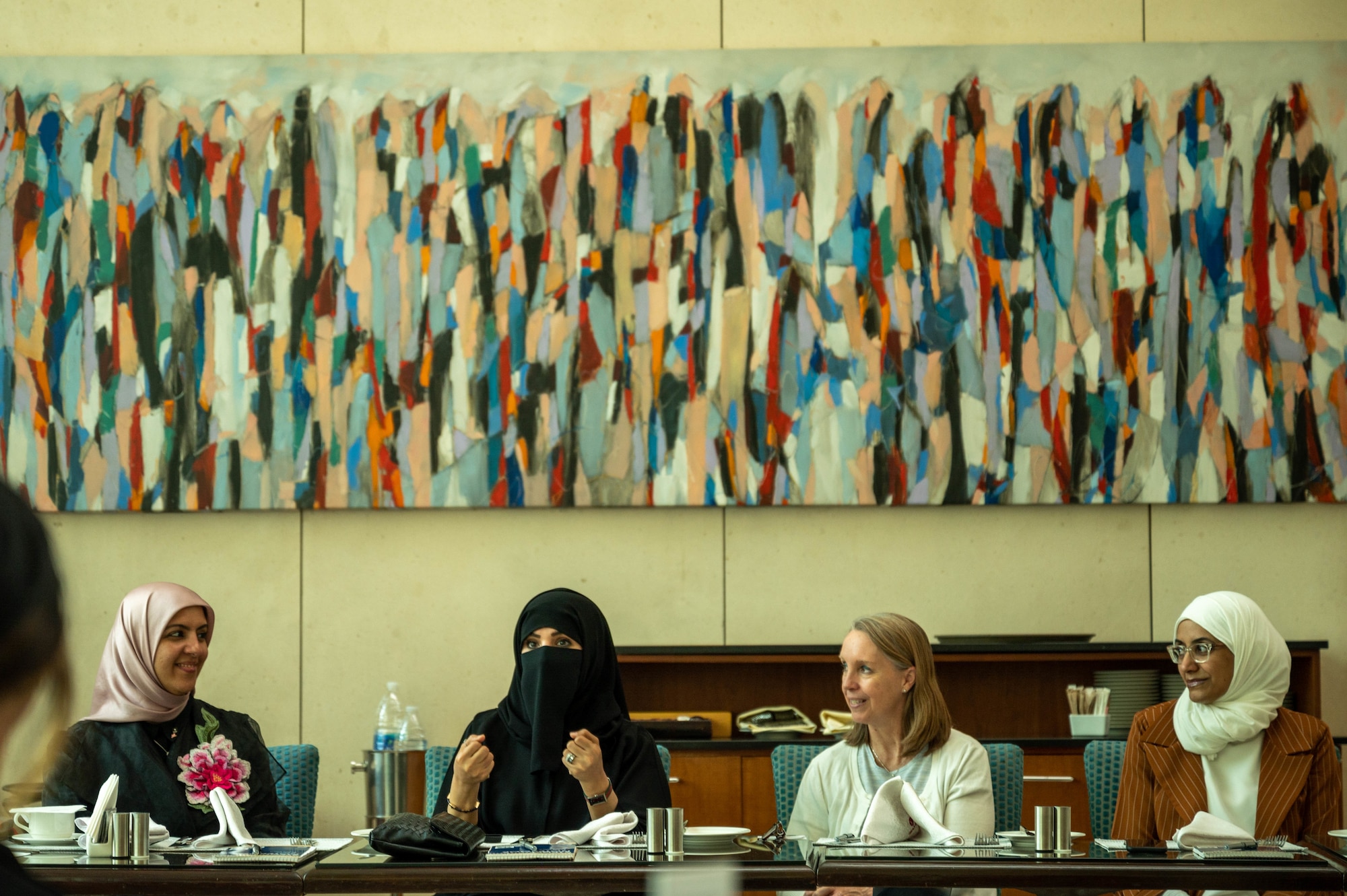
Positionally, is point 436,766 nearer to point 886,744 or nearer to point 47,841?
point 47,841

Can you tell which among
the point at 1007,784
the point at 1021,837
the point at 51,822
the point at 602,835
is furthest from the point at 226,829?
the point at 1007,784

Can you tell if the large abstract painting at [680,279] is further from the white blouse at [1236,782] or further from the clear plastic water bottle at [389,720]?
the white blouse at [1236,782]

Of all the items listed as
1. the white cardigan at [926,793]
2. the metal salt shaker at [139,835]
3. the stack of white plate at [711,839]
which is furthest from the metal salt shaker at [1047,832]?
the metal salt shaker at [139,835]

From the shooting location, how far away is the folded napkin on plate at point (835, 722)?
4.15 m

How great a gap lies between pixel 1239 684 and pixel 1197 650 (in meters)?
0.13

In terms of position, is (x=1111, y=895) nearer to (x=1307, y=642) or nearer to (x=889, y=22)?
(x=1307, y=642)

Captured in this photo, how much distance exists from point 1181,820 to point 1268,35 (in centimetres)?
302

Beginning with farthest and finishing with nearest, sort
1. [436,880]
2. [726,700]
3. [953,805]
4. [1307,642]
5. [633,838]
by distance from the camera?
1. [726,700]
2. [1307,642]
3. [953,805]
4. [633,838]
5. [436,880]

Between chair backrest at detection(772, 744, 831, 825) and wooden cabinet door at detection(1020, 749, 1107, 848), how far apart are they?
0.85 meters

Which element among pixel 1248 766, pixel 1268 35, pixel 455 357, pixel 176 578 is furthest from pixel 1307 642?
pixel 176 578

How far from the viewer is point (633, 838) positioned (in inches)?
104

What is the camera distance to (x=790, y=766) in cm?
352

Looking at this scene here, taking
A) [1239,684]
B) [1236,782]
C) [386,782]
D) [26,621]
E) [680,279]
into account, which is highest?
[680,279]

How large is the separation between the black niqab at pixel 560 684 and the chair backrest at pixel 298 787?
79 centimetres
